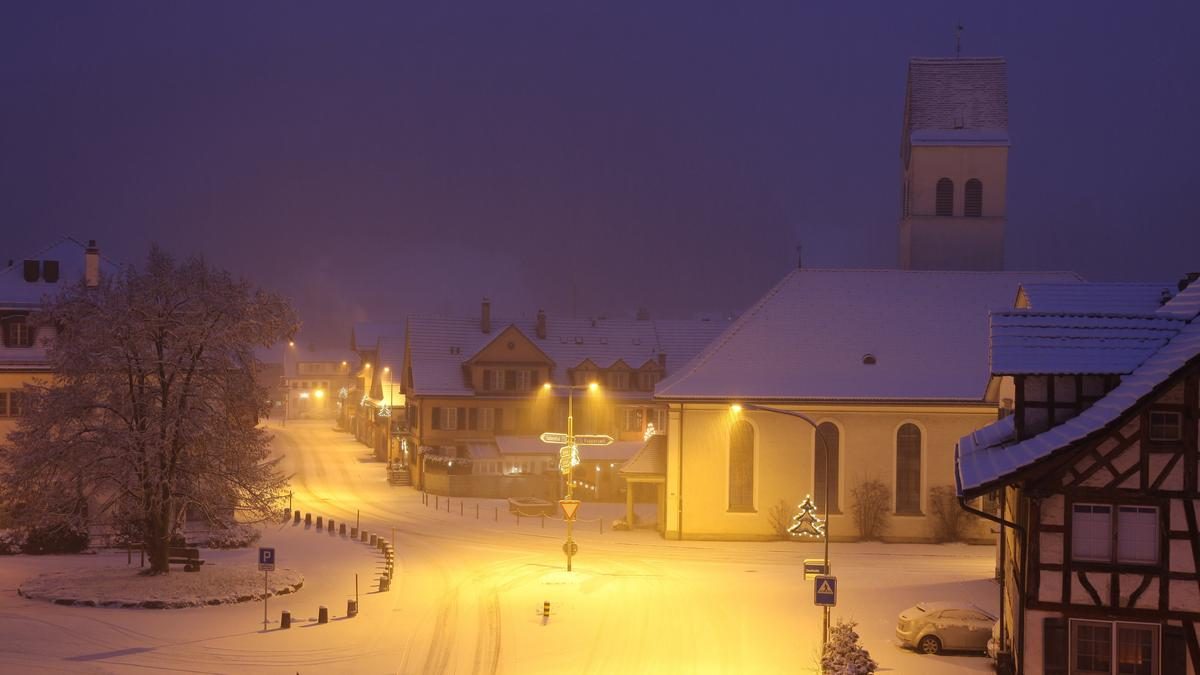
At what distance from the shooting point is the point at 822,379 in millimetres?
53250

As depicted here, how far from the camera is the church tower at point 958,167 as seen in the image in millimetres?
60812

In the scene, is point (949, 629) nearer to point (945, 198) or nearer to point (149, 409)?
point (149, 409)

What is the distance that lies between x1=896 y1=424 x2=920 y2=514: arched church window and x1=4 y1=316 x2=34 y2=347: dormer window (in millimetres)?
40795

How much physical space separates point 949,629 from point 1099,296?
9.34 meters

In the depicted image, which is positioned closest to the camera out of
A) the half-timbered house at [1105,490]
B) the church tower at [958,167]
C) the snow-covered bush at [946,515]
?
the half-timbered house at [1105,490]

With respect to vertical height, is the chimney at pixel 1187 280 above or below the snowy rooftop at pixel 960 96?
below

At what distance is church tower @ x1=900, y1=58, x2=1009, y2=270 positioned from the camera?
60.8 metres

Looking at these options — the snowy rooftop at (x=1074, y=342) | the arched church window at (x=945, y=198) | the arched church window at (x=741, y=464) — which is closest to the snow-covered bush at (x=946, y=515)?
the arched church window at (x=741, y=464)

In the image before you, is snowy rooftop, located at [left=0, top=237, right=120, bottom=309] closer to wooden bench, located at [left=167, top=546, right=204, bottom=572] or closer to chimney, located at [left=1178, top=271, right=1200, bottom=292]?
wooden bench, located at [left=167, top=546, right=204, bottom=572]

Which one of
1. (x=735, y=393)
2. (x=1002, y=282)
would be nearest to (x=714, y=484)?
(x=735, y=393)

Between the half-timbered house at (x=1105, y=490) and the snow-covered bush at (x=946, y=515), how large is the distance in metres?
28.1

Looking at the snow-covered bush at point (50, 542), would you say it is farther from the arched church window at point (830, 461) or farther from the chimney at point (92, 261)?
the arched church window at point (830, 461)

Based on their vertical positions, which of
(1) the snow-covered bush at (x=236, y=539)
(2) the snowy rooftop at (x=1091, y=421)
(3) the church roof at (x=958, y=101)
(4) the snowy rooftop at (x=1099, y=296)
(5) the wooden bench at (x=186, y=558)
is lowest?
(1) the snow-covered bush at (x=236, y=539)

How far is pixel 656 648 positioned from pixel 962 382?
27.2 metres
